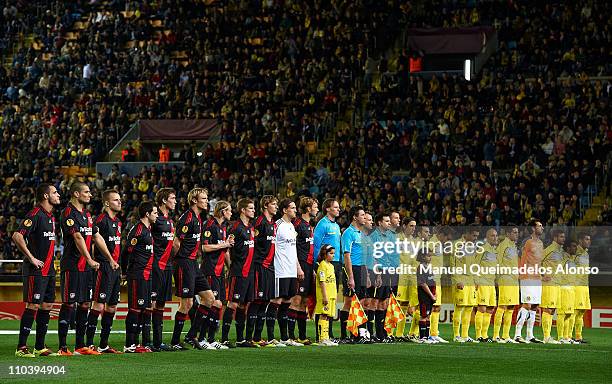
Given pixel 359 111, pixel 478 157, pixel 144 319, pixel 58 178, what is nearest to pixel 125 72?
pixel 58 178

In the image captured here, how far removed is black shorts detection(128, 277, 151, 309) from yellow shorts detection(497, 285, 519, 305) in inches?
275

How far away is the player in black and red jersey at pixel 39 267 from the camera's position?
14531 mm

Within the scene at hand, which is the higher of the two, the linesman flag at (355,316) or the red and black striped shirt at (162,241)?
the red and black striped shirt at (162,241)

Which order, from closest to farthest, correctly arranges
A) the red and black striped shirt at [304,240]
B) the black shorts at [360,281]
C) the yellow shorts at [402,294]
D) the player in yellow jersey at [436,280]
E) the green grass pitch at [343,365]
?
the green grass pitch at [343,365] → the red and black striped shirt at [304,240] → the black shorts at [360,281] → the player in yellow jersey at [436,280] → the yellow shorts at [402,294]

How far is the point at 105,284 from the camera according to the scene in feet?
50.3

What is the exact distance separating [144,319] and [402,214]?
13.0 m

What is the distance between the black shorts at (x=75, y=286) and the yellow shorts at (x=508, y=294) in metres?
8.02

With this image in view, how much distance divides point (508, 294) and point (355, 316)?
10.9 ft

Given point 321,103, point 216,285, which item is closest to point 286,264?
point 216,285

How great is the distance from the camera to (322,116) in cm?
3506

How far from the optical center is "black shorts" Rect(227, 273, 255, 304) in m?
16.9

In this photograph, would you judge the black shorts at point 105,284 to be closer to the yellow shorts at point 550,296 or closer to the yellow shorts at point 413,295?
the yellow shorts at point 413,295

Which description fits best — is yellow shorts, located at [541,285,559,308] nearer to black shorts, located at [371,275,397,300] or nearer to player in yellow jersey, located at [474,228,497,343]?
player in yellow jersey, located at [474,228,497,343]

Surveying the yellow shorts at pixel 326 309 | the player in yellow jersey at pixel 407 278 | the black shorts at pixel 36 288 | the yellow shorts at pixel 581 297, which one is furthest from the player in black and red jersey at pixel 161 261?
the yellow shorts at pixel 581 297
